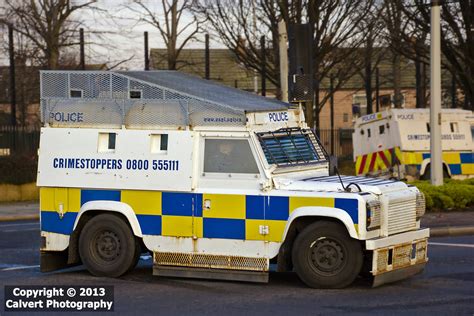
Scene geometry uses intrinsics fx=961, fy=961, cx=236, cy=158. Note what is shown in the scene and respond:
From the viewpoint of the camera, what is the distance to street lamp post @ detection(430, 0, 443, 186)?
19.9 metres

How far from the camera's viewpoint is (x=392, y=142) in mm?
27203

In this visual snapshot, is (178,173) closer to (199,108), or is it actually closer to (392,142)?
(199,108)

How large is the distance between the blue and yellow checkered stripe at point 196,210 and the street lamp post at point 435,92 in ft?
33.0

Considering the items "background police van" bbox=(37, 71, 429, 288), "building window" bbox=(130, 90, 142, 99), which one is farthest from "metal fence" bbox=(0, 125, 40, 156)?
"building window" bbox=(130, 90, 142, 99)

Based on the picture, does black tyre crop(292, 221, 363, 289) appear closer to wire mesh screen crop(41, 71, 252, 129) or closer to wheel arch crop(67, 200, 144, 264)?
wire mesh screen crop(41, 71, 252, 129)

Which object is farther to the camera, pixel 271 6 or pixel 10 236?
pixel 271 6

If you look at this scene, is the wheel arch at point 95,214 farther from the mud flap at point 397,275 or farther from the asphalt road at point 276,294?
the mud flap at point 397,275

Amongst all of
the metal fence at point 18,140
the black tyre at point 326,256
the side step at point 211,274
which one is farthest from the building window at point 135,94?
the metal fence at point 18,140

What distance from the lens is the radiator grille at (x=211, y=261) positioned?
1112 centimetres

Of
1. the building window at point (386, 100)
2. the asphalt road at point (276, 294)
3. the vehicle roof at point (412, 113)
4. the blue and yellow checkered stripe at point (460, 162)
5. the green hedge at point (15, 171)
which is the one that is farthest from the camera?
the building window at point (386, 100)

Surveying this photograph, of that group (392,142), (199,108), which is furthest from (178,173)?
(392,142)

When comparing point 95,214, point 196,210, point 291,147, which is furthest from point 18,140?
point 196,210

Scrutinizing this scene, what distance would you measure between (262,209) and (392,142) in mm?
16695

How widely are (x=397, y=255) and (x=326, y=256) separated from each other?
841 mm
